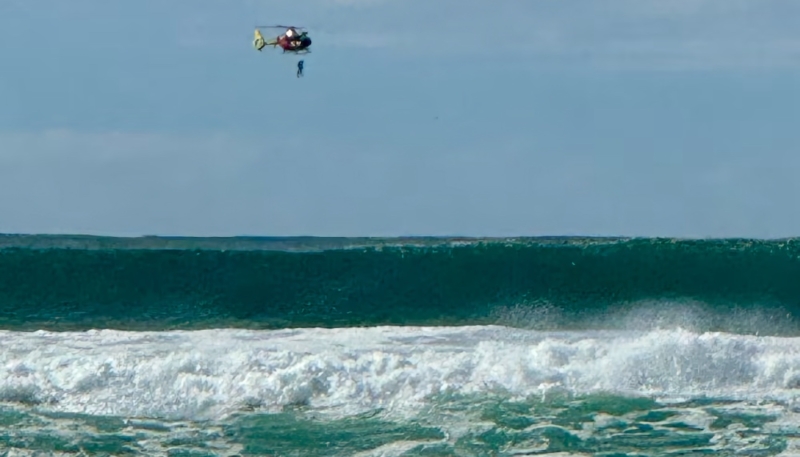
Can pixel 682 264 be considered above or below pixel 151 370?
above

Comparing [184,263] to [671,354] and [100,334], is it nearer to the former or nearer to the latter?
[100,334]

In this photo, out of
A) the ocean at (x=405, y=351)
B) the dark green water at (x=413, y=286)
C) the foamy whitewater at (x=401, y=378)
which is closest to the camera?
the ocean at (x=405, y=351)

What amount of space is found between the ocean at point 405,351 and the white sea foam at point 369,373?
30 mm

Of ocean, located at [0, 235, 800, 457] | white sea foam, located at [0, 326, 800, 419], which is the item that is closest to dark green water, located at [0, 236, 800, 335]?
ocean, located at [0, 235, 800, 457]

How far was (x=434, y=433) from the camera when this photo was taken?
9.09m

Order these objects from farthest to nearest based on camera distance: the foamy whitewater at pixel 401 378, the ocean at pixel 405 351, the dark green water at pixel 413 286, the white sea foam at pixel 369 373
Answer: the dark green water at pixel 413 286 → the white sea foam at pixel 369 373 → the foamy whitewater at pixel 401 378 → the ocean at pixel 405 351

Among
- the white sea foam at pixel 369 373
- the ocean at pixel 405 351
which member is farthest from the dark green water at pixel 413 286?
the white sea foam at pixel 369 373

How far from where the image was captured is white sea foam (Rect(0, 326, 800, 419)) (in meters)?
10.5

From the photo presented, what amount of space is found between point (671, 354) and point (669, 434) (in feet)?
8.60

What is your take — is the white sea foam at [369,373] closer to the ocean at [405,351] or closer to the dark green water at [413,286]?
the ocean at [405,351]

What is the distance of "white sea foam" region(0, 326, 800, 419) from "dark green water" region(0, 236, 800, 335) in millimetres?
3798

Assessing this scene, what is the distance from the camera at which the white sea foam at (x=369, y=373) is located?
10.5 metres

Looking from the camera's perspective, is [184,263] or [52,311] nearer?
[52,311]

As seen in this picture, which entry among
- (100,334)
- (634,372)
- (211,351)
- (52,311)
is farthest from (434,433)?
(52,311)
